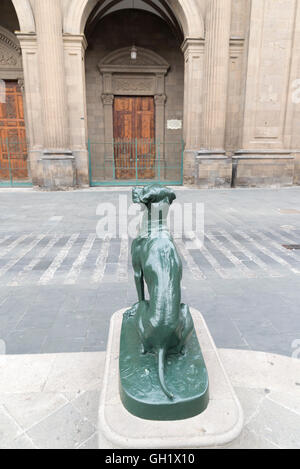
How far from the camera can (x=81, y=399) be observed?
6.98 ft

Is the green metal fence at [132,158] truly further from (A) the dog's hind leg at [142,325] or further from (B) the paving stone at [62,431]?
(B) the paving stone at [62,431]

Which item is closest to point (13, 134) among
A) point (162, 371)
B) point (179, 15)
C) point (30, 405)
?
point (179, 15)

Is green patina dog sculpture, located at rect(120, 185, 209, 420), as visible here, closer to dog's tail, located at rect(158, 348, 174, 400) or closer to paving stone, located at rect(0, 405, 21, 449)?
dog's tail, located at rect(158, 348, 174, 400)

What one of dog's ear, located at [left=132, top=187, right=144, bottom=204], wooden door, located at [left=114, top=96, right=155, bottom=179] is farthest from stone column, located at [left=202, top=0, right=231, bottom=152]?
dog's ear, located at [left=132, top=187, right=144, bottom=204]

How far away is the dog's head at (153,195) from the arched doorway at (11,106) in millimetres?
14492

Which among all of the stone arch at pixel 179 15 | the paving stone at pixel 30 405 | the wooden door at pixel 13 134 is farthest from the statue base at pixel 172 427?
the wooden door at pixel 13 134

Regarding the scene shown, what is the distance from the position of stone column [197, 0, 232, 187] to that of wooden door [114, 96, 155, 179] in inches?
182

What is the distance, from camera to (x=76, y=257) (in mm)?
5539

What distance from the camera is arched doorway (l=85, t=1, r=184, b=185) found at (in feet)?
55.1

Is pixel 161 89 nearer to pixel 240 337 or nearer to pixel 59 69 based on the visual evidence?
pixel 59 69

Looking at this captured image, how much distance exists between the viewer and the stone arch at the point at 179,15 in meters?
12.5

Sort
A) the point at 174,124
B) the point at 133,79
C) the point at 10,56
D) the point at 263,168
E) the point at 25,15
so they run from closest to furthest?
the point at 25,15 → the point at 263,168 → the point at 10,56 → the point at 133,79 → the point at 174,124

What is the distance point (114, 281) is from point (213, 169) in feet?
34.3

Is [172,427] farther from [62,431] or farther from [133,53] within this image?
[133,53]
